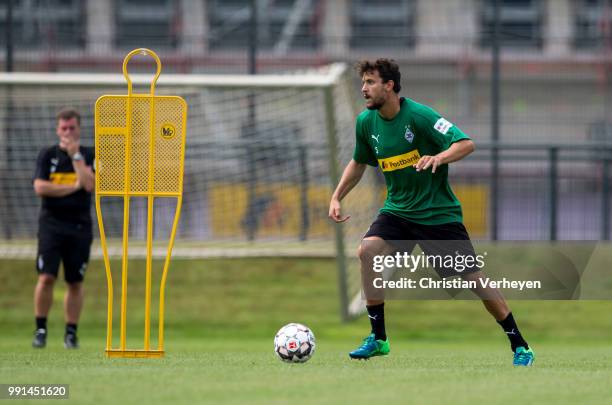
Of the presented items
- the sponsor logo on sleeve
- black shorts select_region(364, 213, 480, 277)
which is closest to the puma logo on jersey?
the sponsor logo on sleeve

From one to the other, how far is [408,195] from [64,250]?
4247 millimetres

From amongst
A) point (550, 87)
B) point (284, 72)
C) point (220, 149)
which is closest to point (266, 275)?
point (220, 149)

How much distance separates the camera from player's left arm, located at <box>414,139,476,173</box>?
7742mm

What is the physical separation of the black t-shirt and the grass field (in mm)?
1289

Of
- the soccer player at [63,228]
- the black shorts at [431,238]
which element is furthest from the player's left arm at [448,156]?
the soccer player at [63,228]

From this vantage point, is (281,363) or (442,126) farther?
(281,363)

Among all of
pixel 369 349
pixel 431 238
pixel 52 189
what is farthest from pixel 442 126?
pixel 52 189

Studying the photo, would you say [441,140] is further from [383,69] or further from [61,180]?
[61,180]

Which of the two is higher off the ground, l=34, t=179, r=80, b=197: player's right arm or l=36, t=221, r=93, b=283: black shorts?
l=34, t=179, r=80, b=197: player's right arm

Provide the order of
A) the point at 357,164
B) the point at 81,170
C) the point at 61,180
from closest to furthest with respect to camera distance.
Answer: the point at 357,164, the point at 81,170, the point at 61,180

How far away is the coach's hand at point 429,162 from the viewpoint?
7.72 meters

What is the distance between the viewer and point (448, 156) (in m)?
7.79

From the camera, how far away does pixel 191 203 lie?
46.6 ft

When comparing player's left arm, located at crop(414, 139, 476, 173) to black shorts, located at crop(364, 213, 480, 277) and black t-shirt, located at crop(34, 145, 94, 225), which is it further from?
black t-shirt, located at crop(34, 145, 94, 225)
